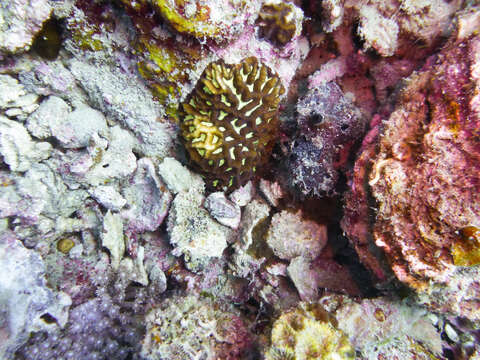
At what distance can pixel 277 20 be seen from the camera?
2.83 metres

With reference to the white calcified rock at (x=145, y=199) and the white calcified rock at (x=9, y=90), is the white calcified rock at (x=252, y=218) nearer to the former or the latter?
the white calcified rock at (x=145, y=199)

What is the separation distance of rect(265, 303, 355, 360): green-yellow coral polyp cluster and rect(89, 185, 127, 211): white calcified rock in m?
2.47

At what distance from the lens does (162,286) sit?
3.65m

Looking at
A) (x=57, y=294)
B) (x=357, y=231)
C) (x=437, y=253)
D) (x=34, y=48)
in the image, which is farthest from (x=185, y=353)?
(x=34, y=48)

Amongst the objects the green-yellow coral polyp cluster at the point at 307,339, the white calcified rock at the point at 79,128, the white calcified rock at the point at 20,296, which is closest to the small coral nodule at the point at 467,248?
the green-yellow coral polyp cluster at the point at 307,339

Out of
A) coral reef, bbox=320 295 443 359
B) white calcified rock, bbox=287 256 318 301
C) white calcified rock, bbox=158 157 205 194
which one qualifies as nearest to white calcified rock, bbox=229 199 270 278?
white calcified rock, bbox=287 256 318 301

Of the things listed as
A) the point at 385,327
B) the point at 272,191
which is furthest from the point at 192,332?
the point at 385,327

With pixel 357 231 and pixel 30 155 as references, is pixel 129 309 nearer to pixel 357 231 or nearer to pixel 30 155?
pixel 30 155

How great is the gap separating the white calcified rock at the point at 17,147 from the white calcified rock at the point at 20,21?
80 centimetres

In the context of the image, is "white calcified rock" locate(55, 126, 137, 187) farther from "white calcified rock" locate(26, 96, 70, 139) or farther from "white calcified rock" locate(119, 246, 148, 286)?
"white calcified rock" locate(119, 246, 148, 286)

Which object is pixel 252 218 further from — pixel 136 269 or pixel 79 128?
pixel 79 128

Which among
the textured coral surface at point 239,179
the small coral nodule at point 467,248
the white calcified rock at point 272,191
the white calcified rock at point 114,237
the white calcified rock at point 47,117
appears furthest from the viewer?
the white calcified rock at point 272,191

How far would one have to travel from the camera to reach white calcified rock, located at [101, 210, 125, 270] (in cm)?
343

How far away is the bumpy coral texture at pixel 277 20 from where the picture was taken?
283cm
